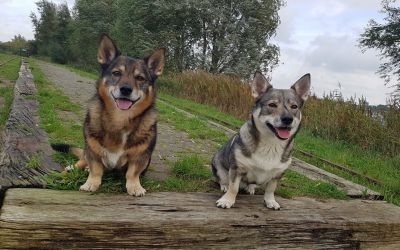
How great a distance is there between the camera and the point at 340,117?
11.1m

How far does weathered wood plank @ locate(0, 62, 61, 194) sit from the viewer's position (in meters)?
4.17

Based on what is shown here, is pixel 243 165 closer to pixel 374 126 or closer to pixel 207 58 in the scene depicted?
pixel 374 126

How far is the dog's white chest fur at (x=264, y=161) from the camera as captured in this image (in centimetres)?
423

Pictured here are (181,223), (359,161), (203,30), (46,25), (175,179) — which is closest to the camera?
(181,223)

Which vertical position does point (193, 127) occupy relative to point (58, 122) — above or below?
above

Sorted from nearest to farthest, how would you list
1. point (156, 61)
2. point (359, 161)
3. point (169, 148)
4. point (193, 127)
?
point (156, 61) < point (169, 148) < point (359, 161) < point (193, 127)

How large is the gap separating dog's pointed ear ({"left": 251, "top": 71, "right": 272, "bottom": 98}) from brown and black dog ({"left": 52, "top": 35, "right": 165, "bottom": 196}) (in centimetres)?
121

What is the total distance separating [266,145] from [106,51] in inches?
80.7

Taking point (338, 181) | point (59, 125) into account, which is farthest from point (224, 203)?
point (59, 125)

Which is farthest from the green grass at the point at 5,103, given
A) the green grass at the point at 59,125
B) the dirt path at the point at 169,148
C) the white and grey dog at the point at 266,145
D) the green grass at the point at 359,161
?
the green grass at the point at 359,161

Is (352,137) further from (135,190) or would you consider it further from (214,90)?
(135,190)

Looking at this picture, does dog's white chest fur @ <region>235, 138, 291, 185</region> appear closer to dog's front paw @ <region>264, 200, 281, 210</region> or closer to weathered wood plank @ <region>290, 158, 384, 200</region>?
dog's front paw @ <region>264, 200, 281, 210</region>

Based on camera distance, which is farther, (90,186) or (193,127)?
(193,127)

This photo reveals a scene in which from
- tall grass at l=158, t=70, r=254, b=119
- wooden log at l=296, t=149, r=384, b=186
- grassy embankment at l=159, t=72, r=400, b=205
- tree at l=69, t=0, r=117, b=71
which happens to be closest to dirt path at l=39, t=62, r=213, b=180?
wooden log at l=296, t=149, r=384, b=186
